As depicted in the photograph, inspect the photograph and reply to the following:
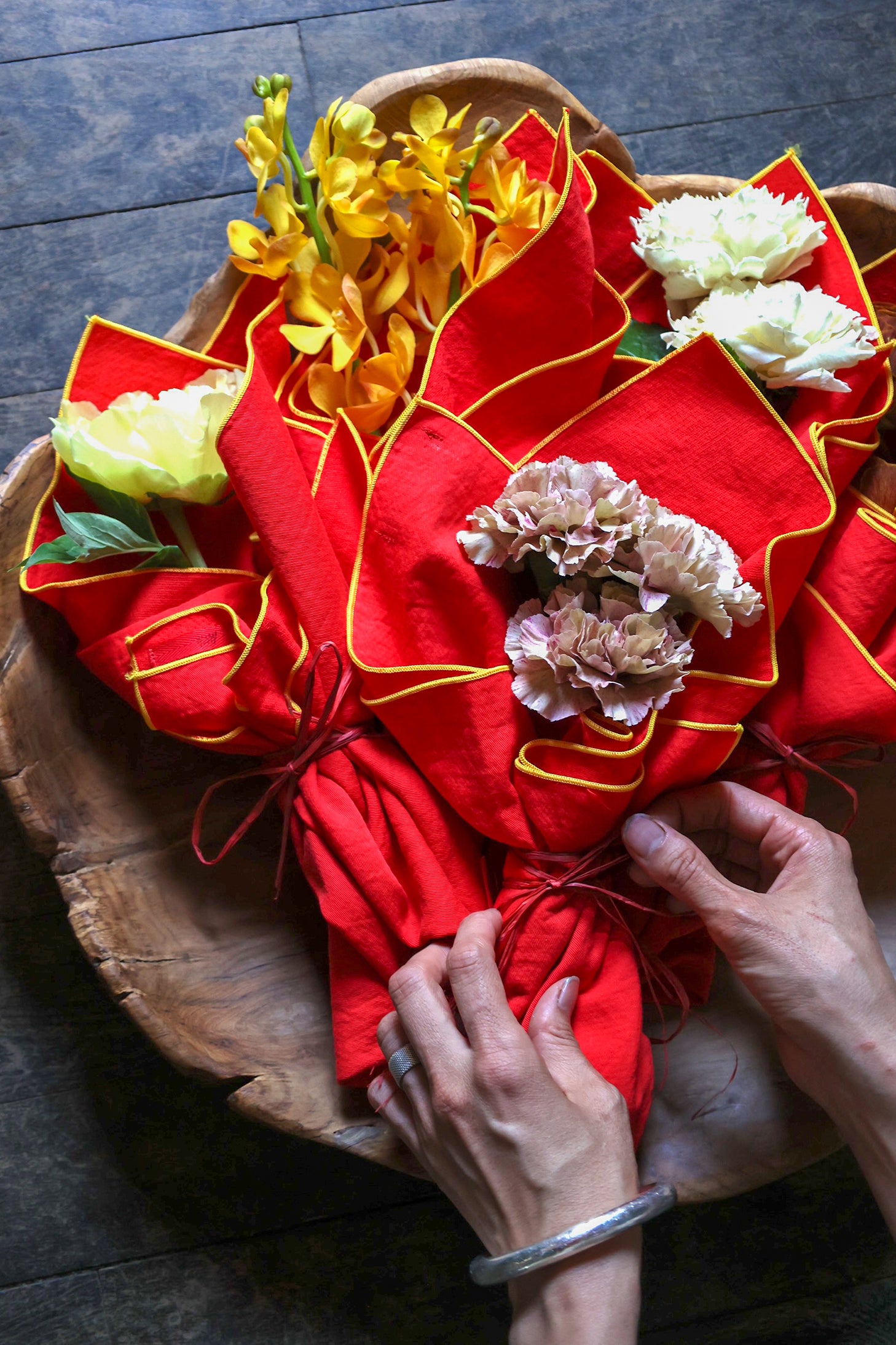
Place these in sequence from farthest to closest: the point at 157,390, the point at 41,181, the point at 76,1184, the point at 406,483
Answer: the point at 41,181 → the point at 76,1184 → the point at 157,390 → the point at 406,483

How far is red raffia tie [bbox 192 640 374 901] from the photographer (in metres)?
0.70

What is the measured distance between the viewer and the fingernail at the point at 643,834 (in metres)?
0.68

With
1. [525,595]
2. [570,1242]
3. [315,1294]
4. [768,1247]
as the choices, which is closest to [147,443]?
[525,595]

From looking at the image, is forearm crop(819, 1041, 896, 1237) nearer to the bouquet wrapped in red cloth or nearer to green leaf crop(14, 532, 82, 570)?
the bouquet wrapped in red cloth

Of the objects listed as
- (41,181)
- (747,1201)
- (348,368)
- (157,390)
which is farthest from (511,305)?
(747,1201)

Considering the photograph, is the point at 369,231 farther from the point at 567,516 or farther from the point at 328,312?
the point at 567,516

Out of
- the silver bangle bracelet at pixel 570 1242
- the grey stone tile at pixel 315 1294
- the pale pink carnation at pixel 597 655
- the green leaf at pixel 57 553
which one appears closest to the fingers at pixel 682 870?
the pale pink carnation at pixel 597 655

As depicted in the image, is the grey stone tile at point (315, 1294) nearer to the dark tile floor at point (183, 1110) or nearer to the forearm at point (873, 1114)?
the dark tile floor at point (183, 1110)

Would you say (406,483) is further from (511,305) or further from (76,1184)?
(76,1184)

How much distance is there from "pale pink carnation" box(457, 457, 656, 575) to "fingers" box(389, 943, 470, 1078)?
0.31 meters

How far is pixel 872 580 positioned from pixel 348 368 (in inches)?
17.9

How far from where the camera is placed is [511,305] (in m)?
0.74

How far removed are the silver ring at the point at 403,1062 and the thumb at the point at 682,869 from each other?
0.73 ft

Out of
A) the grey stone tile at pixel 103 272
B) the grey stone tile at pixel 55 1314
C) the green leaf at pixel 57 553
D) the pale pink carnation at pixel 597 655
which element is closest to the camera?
the pale pink carnation at pixel 597 655
